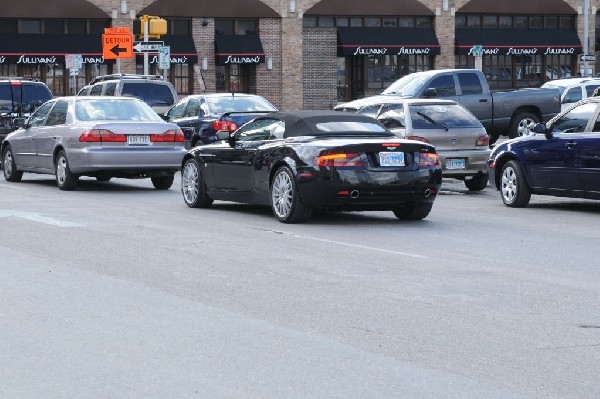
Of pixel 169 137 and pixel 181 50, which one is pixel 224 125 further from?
pixel 181 50

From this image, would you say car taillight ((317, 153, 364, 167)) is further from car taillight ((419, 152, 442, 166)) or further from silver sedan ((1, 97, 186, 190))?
silver sedan ((1, 97, 186, 190))

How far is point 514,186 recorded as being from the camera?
1839 cm

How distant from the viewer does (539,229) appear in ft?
49.6

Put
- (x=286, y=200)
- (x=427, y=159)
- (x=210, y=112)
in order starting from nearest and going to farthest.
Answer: (x=286, y=200), (x=427, y=159), (x=210, y=112)

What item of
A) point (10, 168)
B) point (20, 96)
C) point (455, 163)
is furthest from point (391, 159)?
point (20, 96)

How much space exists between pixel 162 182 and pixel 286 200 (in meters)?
6.79

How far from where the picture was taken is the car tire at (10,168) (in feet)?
76.6

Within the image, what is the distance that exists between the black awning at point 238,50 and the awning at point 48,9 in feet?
16.9

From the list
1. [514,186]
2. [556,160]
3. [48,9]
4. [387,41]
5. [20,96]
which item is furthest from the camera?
[387,41]

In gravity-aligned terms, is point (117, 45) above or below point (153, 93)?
above

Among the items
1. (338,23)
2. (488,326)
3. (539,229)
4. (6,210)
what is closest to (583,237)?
(539,229)

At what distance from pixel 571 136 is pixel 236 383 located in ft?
37.7

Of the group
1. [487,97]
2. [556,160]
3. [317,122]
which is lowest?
[556,160]

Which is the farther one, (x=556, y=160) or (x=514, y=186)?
(x=514, y=186)
